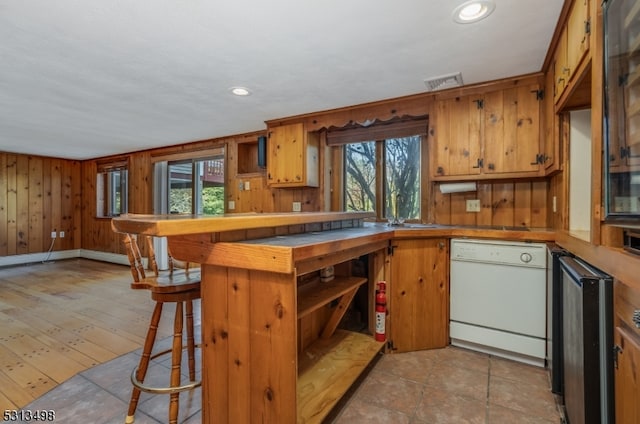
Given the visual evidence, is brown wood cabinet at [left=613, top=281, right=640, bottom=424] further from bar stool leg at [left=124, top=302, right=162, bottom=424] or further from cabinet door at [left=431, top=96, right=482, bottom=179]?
cabinet door at [left=431, top=96, right=482, bottom=179]

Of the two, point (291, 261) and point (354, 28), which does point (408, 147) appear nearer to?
point (354, 28)

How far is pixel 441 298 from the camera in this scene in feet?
7.57

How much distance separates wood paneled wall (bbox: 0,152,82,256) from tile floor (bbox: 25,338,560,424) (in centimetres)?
556

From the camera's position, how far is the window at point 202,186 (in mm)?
5043

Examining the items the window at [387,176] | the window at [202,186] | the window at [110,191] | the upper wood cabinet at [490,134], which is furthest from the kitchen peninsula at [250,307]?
the window at [110,191]

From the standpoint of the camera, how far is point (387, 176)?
3385 mm

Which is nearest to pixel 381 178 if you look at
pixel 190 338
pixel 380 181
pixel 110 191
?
pixel 380 181

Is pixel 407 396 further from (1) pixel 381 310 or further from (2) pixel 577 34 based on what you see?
(2) pixel 577 34

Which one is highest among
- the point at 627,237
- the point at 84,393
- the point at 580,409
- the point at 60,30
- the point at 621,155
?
the point at 60,30

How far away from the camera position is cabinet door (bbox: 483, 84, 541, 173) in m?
2.38

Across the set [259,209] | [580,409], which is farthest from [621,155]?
[259,209]

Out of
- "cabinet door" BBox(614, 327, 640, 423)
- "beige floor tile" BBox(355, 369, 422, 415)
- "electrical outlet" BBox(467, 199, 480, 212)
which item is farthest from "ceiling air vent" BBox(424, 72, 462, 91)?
"beige floor tile" BBox(355, 369, 422, 415)

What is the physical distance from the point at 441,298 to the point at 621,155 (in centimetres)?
158

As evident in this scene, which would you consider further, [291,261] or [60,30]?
[60,30]
